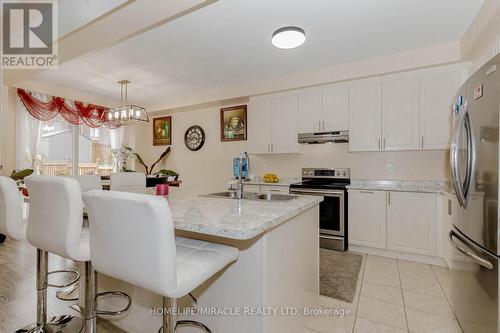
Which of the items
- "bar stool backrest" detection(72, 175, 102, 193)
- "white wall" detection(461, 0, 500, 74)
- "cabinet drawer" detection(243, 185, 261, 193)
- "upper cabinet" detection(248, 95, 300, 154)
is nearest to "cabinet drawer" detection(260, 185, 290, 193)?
"cabinet drawer" detection(243, 185, 261, 193)

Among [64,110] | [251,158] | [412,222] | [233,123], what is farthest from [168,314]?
[64,110]

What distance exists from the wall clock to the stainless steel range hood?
7.54 feet

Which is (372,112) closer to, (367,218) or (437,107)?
(437,107)

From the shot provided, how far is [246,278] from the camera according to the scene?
132 cm

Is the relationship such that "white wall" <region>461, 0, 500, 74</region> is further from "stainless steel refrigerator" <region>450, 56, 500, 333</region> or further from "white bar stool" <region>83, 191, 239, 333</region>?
"white bar stool" <region>83, 191, 239, 333</region>

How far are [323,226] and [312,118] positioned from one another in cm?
161

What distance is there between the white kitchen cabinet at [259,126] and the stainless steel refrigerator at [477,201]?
8.98ft

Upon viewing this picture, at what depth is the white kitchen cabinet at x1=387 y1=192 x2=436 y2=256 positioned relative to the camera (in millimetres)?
2936

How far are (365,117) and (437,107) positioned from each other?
2.62ft

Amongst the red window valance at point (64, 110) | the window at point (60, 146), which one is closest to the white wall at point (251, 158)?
the window at point (60, 146)

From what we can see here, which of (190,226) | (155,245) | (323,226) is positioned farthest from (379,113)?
(155,245)

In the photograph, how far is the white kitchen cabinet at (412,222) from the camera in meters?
2.94

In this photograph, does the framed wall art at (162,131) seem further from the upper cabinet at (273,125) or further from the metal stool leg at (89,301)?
the metal stool leg at (89,301)

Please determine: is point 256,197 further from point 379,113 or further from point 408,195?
point 379,113
